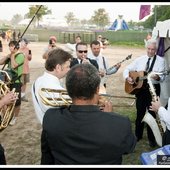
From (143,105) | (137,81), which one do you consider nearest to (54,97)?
(137,81)

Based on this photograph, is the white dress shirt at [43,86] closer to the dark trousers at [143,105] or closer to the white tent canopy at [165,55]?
the dark trousers at [143,105]

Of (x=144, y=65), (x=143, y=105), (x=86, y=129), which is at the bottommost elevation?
(x=143, y=105)

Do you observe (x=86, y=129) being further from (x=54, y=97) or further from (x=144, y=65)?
(x=144, y=65)

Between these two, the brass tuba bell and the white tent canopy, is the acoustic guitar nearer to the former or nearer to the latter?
the white tent canopy

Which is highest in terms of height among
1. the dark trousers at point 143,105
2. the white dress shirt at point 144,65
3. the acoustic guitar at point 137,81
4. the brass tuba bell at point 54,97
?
the brass tuba bell at point 54,97

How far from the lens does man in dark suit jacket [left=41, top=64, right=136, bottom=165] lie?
1743 millimetres

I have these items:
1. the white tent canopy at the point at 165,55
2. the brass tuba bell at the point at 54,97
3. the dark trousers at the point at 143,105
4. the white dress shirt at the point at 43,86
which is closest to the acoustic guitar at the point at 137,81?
the dark trousers at the point at 143,105

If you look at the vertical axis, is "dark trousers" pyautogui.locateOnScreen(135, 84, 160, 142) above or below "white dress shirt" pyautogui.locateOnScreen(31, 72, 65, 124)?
below

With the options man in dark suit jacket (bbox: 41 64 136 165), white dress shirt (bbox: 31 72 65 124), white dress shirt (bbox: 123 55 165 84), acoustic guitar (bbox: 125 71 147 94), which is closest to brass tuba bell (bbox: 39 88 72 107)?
white dress shirt (bbox: 31 72 65 124)

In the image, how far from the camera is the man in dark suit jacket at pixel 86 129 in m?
1.74

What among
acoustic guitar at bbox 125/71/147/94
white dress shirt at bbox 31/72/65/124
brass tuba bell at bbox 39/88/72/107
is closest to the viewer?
brass tuba bell at bbox 39/88/72/107

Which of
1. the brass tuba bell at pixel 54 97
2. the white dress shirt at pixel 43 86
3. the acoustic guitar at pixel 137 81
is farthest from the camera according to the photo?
the acoustic guitar at pixel 137 81

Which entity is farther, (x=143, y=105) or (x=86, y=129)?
(x=143, y=105)

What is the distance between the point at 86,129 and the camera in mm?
1745
